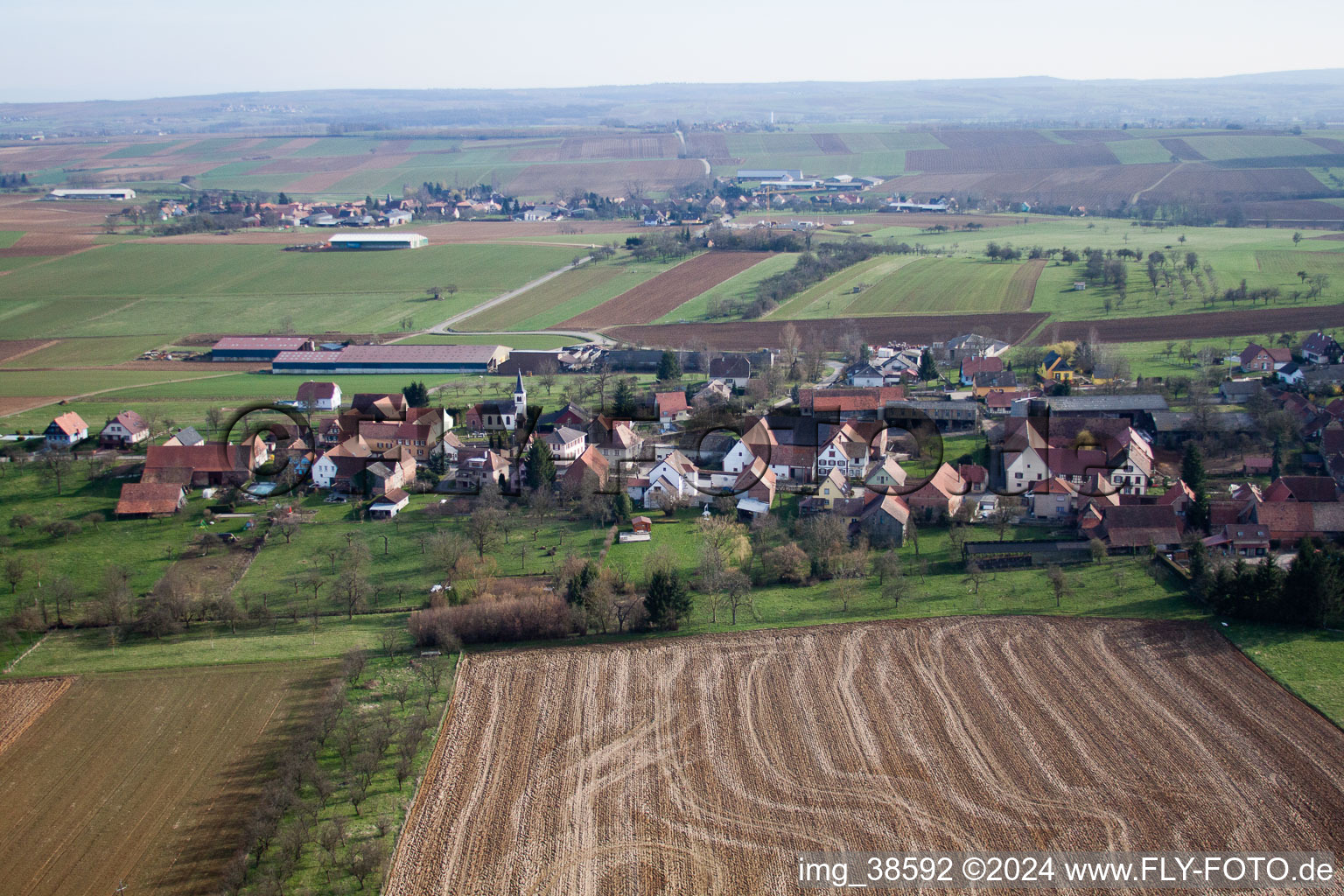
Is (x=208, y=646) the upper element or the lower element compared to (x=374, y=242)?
lower

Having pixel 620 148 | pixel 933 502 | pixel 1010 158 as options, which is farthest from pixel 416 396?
pixel 620 148

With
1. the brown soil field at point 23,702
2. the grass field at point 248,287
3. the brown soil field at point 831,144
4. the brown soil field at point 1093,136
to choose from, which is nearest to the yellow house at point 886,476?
the brown soil field at point 23,702

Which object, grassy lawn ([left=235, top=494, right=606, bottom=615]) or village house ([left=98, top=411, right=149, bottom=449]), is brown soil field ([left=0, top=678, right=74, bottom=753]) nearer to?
grassy lawn ([left=235, top=494, right=606, bottom=615])

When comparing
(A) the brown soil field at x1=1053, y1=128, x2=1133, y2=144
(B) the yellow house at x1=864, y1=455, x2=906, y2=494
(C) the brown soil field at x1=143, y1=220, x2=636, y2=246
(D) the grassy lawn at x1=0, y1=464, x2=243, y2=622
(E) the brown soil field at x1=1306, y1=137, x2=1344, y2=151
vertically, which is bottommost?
(D) the grassy lawn at x1=0, y1=464, x2=243, y2=622

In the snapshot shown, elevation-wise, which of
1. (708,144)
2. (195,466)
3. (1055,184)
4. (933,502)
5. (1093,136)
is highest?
(1093,136)

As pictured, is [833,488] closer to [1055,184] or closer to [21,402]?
[21,402]

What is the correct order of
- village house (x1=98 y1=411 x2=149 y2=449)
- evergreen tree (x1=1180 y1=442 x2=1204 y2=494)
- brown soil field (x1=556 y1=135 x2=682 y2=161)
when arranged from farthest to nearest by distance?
brown soil field (x1=556 y1=135 x2=682 y2=161) → village house (x1=98 y1=411 x2=149 y2=449) → evergreen tree (x1=1180 y1=442 x2=1204 y2=494)

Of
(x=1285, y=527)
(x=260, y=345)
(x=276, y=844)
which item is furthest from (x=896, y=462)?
(x=260, y=345)

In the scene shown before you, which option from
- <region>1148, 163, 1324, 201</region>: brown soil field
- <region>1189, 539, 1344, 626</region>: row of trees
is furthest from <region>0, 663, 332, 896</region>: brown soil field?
<region>1148, 163, 1324, 201</region>: brown soil field
